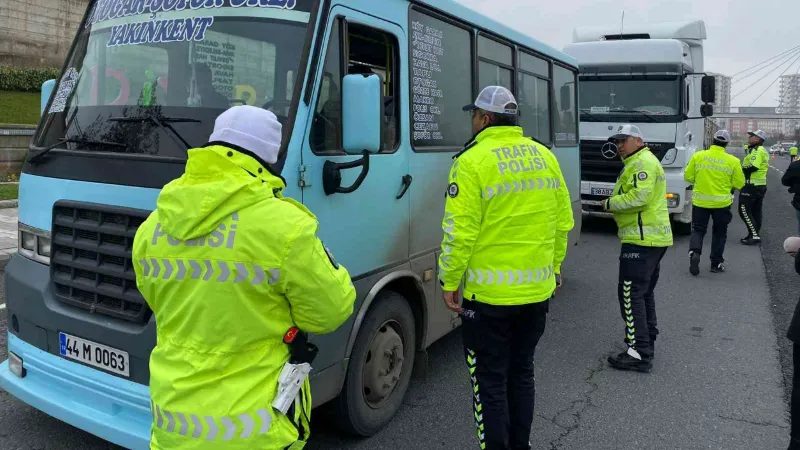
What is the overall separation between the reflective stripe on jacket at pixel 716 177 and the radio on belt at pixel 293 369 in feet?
25.9

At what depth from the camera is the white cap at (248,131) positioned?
1978 mm

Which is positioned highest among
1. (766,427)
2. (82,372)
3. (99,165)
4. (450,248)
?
(99,165)

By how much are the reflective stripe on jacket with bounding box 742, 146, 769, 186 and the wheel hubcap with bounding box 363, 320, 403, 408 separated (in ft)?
32.4

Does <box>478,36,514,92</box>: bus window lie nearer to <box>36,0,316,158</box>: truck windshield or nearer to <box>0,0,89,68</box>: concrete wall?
<box>36,0,316,158</box>: truck windshield

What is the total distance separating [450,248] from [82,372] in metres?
1.94

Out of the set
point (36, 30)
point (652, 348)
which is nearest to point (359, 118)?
point (652, 348)

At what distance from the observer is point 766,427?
13.8 ft

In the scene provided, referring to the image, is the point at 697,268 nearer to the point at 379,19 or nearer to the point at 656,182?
the point at 656,182

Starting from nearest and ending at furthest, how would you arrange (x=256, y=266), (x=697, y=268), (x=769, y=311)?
1. (x=256, y=266)
2. (x=769, y=311)
3. (x=697, y=268)

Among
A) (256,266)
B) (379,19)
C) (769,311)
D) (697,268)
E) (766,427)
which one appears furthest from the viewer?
(697,268)

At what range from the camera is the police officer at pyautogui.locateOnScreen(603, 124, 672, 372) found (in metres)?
5.07

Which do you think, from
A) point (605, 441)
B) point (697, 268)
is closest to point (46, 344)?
point (605, 441)

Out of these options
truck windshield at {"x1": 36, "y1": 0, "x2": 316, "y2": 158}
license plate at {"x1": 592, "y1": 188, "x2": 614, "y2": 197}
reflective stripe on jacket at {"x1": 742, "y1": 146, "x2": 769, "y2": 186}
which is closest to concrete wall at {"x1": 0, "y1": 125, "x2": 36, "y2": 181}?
license plate at {"x1": 592, "y1": 188, "x2": 614, "y2": 197}

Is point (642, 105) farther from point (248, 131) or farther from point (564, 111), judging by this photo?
point (248, 131)
